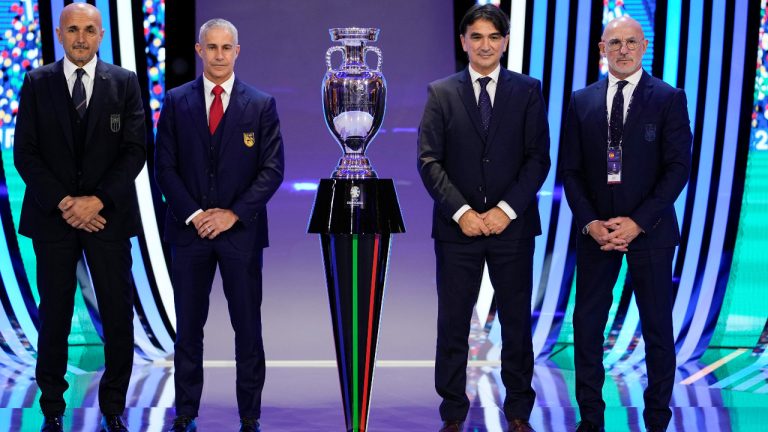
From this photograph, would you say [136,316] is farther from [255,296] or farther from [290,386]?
[255,296]

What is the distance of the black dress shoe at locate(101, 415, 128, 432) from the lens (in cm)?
369

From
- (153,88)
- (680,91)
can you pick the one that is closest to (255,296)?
(680,91)

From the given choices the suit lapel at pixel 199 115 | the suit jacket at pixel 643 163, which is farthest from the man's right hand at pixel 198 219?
the suit jacket at pixel 643 163

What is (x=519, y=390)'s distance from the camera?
3.73 metres

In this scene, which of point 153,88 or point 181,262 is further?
point 153,88

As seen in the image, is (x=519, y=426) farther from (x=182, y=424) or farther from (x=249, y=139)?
(x=249, y=139)

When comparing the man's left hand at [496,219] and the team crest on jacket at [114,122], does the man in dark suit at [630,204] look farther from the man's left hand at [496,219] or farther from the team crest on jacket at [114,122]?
the team crest on jacket at [114,122]

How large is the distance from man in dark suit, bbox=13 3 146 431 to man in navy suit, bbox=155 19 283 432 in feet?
0.54

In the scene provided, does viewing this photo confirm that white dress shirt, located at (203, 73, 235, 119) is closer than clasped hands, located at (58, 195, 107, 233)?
No

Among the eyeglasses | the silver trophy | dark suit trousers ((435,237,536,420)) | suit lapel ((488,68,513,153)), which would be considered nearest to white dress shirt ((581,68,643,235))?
the eyeglasses

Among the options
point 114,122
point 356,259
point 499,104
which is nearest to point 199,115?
point 114,122

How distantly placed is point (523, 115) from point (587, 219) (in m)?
0.44

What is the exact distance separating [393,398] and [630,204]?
59.1 inches

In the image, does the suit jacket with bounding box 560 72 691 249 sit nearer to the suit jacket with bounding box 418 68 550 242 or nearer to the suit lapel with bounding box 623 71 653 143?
the suit lapel with bounding box 623 71 653 143
